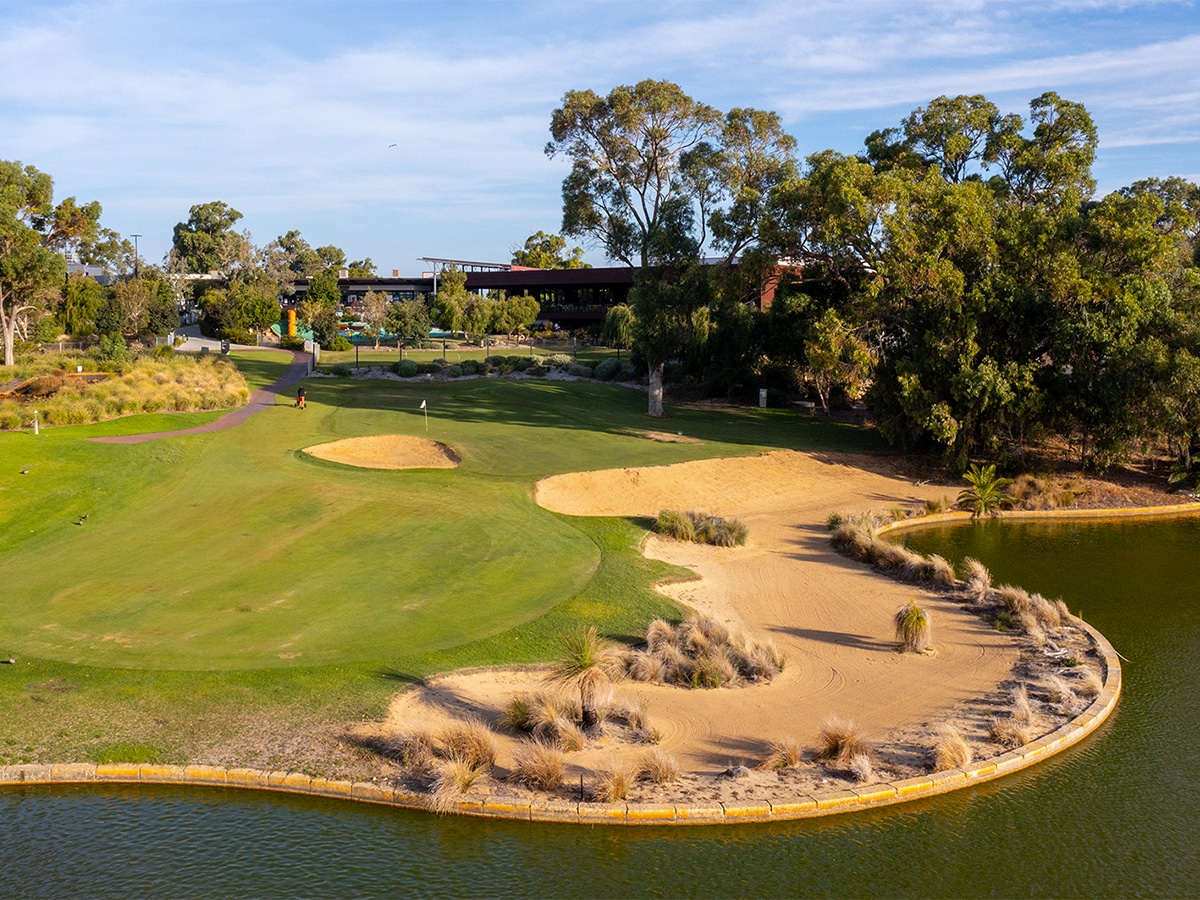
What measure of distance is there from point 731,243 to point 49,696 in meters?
36.8

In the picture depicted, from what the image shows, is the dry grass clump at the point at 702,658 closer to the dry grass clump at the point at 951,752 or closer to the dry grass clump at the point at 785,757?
the dry grass clump at the point at 785,757

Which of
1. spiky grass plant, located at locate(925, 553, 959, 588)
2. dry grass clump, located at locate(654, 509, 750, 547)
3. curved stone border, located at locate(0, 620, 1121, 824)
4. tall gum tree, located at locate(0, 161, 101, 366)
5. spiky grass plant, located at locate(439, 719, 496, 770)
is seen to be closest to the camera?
curved stone border, located at locate(0, 620, 1121, 824)

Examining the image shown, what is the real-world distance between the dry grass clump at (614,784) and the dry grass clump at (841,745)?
3.12 meters

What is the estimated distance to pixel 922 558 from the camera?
2520cm

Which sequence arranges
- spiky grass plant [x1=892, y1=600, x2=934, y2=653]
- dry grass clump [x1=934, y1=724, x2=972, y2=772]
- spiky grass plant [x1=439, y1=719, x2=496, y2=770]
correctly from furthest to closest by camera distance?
spiky grass plant [x1=892, y1=600, x2=934, y2=653]
dry grass clump [x1=934, y1=724, x2=972, y2=772]
spiky grass plant [x1=439, y1=719, x2=496, y2=770]

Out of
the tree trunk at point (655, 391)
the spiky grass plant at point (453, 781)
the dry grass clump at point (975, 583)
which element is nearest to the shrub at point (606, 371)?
the tree trunk at point (655, 391)

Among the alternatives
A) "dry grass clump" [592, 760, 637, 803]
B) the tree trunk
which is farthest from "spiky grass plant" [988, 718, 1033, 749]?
the tree trunk

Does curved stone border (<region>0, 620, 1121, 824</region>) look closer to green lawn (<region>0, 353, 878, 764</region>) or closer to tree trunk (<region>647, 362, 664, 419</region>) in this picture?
green lawn (<region>0, 353, 878, 764</region>)

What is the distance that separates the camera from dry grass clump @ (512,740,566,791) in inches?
539

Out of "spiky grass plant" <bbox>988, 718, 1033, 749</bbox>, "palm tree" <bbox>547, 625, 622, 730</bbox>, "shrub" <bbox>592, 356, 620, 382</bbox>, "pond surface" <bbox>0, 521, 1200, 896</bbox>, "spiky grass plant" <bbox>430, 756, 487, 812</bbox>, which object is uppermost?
"shrub" <bbox>592, 356, 620, 382</bbox>

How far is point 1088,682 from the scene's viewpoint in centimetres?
1772

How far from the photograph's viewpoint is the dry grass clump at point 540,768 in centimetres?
1370

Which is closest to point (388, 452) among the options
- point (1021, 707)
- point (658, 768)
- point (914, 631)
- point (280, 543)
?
point (280, 543)

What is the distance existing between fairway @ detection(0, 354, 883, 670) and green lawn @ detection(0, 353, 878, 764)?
80mm
